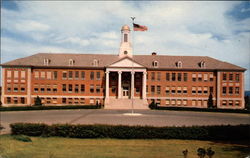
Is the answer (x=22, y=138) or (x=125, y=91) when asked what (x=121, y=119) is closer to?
(x=22, y=138)

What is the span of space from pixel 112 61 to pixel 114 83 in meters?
5.80

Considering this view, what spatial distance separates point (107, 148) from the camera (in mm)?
15547

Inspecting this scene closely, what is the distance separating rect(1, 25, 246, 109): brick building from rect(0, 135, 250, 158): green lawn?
36211 millimetres

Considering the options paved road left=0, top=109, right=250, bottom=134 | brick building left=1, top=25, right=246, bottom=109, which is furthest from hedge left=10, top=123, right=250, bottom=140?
brick building left=1, top=25, right=246, bottom=109

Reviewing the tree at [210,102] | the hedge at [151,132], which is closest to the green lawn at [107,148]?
the hedge at [151,132]

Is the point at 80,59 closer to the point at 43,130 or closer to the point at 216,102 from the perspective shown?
the point at 216,102

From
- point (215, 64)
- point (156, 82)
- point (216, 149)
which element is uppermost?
point (215, 64)

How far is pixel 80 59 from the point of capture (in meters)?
58.3

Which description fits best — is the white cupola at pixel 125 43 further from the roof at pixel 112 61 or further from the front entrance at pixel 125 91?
the front entrance at pixel 125 91

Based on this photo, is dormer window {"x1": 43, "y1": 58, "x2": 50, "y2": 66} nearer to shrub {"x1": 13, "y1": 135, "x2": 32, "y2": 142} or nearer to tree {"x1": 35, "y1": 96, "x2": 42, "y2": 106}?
tree {"x1": 35, "y1": 96, "x2": 42, "y2": 106}

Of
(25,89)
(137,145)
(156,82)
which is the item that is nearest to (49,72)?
(25,89)

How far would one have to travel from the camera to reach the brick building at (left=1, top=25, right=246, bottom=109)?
54094mm

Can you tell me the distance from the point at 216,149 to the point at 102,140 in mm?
8006

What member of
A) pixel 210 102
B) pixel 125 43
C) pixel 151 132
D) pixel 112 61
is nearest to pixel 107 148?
pixel 151 132
